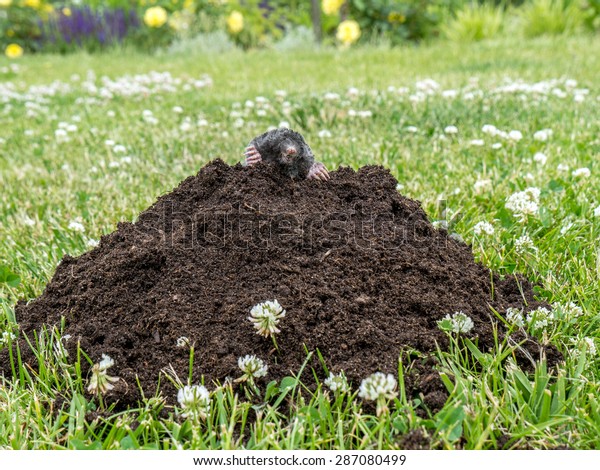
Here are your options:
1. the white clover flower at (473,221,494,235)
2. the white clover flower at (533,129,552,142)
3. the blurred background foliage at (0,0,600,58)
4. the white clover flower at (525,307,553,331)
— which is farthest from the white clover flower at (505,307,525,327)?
the blurred background foliage at (0,0,600,58)

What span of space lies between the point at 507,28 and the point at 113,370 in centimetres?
1372

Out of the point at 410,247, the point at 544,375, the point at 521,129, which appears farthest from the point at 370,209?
the point at 521,129

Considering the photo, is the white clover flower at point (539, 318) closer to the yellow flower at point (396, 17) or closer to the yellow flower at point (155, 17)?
the yellow flower at point (396, 17)

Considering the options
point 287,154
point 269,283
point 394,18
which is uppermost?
point 394,18

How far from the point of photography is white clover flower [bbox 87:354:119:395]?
1968 mm

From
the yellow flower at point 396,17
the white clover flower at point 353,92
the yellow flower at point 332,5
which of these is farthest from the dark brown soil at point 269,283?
the yellow flower at point 332,5

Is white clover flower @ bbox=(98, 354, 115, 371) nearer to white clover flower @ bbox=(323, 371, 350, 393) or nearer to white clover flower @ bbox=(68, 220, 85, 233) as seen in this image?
white clover flower @ bbox=(323, 371, 350, 393)

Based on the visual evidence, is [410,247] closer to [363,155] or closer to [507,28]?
[363,155]

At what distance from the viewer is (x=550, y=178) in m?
3.90

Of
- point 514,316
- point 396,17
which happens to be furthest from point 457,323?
point 396,17

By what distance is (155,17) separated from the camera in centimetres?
1342

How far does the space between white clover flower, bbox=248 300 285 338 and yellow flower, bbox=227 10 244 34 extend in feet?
39.9

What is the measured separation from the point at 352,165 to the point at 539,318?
221 cm

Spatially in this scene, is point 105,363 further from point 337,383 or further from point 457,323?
point 457,323
